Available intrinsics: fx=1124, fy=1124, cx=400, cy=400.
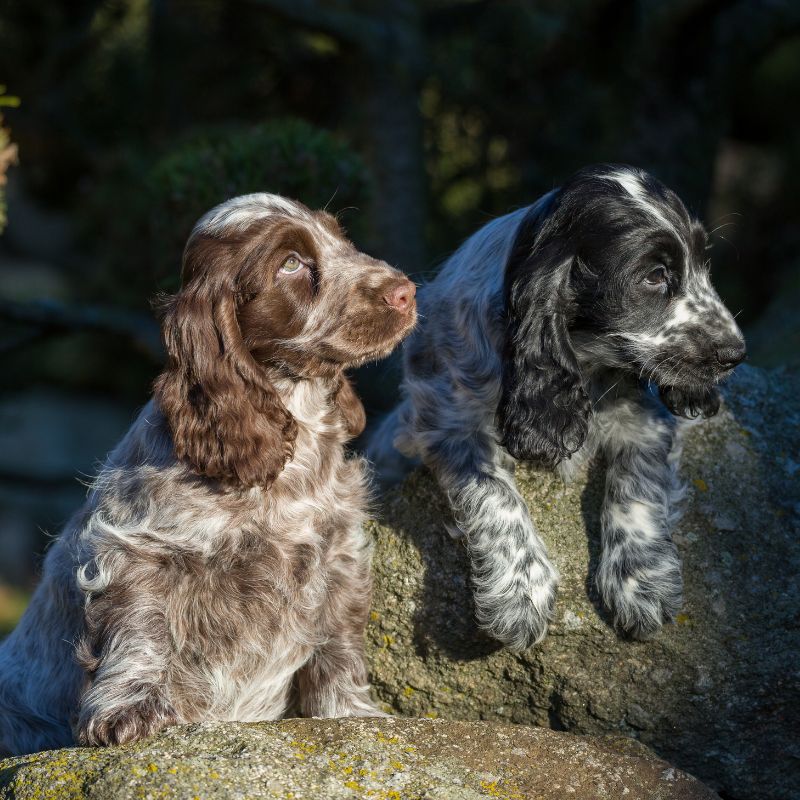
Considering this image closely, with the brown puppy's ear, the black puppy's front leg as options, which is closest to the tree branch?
the brown puppy's ear

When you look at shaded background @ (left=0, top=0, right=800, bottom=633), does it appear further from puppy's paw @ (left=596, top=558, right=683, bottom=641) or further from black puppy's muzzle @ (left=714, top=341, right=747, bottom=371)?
black puppy's muzzle @ (left=714, top=341, right=747, bottom=371)

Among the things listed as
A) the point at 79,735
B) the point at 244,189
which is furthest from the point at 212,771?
the point at 244,189

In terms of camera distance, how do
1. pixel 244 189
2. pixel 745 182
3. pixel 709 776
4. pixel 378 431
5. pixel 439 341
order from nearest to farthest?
pixel 709 776, pixel 439 341, pixel 378 431, pixel 244 189, pixel 745 182

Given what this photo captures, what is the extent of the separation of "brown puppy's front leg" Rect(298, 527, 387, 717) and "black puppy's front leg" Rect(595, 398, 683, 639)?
93cm

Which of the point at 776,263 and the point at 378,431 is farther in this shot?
the point at 776,263

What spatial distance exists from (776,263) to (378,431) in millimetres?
8037

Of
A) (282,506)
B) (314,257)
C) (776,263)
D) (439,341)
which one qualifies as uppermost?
(314,257)

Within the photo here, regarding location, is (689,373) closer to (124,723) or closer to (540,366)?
(540,366)

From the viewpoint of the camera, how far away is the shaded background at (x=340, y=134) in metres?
8.52

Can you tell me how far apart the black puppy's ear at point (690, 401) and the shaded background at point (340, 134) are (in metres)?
2.63

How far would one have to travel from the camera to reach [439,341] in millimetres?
4688

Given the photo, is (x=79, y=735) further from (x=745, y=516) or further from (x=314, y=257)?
(x=745, y=516)

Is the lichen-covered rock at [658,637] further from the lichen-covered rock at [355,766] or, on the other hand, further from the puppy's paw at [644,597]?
the lichen-covered rock at [355,766]

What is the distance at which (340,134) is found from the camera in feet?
32.0
